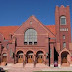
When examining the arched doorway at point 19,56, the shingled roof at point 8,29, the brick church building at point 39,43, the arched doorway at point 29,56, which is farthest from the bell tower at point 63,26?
the arched doorway at point 19,56

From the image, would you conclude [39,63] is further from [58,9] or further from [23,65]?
[58,9]

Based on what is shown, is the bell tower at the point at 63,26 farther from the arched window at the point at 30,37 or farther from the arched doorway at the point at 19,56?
the arched doorway at the point at 19,56

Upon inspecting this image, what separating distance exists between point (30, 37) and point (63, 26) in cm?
1049

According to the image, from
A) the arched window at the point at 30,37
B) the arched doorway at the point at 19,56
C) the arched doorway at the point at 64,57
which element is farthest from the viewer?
the arched doorway at the point at 64,57

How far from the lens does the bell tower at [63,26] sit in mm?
40344

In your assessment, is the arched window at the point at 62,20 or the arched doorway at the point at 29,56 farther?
the arched window at the point at 62,20

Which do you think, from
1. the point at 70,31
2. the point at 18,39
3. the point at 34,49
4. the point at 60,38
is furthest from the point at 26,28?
the point at 70,31

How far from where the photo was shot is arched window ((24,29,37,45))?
3900cm

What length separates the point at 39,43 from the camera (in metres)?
38.3

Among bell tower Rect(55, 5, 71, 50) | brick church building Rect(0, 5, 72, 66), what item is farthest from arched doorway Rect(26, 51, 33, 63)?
bell tower Rect(55, 5, 71, 50)

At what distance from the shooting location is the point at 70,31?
4088cm

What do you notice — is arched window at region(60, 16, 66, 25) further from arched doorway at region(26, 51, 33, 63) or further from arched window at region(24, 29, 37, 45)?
arched doorway at region(26, 51, 33, 63)

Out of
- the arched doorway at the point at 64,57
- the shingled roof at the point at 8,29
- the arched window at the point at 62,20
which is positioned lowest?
the arched doorway at the point at 64,57

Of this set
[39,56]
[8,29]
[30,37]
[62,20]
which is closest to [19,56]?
[39,56]
